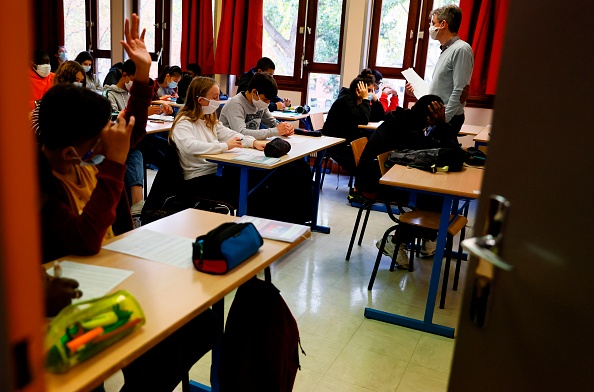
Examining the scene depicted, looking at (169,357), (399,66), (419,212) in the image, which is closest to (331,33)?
(399,66)

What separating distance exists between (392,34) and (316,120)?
1.62 metres

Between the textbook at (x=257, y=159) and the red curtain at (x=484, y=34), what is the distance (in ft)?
11.4

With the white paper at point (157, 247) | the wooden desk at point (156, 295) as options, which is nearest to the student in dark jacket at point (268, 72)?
the white paper at point (157, 247)

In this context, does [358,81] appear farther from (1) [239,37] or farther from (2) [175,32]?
(2) [175,32]

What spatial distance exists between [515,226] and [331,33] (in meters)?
6.02

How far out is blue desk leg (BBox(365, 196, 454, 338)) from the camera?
8.23 ft

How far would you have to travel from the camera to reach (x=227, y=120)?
3705 millimetres

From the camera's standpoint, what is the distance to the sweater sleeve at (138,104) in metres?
1.89

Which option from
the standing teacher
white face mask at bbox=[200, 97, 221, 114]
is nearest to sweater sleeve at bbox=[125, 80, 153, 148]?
white face mask at bbox=[200, 97, 221, 114]

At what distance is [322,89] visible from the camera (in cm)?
673

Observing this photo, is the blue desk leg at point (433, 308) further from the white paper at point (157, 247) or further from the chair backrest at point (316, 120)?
the chair backrest at point (316, 120)

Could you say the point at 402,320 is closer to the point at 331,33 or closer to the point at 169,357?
the point at 169,357

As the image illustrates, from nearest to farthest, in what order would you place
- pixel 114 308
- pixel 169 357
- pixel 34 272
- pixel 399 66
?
pixel 34 272, pixel 114 308, pixel 169 357, pixel 399 66

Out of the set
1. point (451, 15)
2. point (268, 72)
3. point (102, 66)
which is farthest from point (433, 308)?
point (102, 66)
